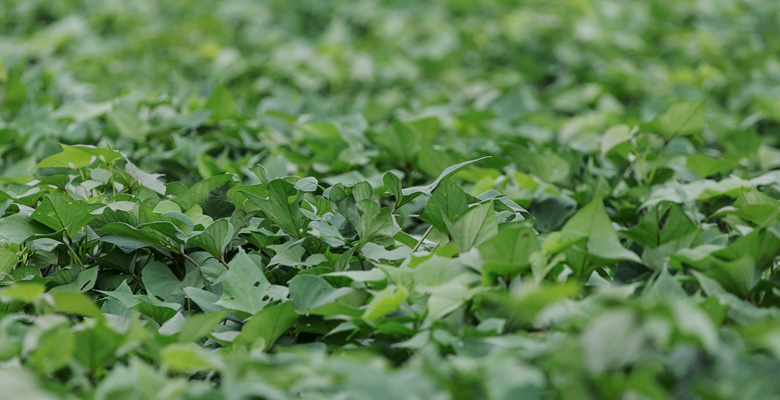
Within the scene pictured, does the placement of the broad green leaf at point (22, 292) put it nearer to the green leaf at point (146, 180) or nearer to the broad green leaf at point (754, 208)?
the green leaf at point (146, 180)

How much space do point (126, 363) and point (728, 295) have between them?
2.78 feet

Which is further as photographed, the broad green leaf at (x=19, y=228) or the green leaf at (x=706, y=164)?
the green leaf at (x=706, y=164)

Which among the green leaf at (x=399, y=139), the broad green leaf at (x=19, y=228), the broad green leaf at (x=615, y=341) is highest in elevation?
the broad green leaf at (x=615, y=341)

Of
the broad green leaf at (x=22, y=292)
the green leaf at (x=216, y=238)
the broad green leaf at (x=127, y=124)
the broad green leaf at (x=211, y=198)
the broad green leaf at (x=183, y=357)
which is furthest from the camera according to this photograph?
the broad green leaf at (x=127, y=124)

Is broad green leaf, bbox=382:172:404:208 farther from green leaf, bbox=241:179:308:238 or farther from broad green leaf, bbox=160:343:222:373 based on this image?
broad green leaf, bbox=160:343:222:373

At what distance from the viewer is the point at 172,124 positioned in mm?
1856

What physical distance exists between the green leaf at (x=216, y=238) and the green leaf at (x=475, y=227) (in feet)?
1.20

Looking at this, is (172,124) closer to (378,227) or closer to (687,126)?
(378,227)

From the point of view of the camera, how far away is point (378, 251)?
1143mm

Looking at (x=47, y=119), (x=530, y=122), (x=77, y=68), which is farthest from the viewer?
(x=77, y=68)

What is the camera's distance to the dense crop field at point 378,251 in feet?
2.48

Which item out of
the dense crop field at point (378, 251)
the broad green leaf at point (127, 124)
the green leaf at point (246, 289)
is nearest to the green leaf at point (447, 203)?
the dense crop field at point (378, 251)

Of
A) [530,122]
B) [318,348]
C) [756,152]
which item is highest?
[318,348]

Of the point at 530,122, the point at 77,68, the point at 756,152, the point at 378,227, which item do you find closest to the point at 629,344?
the point at 378,227
